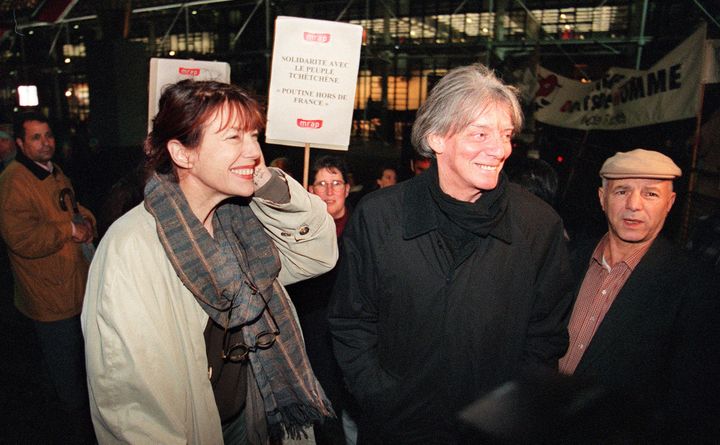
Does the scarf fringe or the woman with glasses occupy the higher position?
the woman with glasses

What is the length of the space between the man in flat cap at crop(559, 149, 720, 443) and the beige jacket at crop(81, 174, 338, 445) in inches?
58.3

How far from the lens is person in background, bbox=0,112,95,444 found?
3553mm

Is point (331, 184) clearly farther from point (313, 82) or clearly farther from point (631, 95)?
point (631, 95)

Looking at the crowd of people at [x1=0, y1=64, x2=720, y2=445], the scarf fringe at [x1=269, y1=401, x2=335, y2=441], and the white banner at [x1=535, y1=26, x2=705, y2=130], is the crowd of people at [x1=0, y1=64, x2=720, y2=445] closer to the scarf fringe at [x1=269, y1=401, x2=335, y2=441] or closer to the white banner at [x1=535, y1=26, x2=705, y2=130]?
the scarf fringe at [x1=269, y1=401, x2=335, y2=441]

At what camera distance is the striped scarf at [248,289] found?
69.5 inches

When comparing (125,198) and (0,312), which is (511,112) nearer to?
(125,198)

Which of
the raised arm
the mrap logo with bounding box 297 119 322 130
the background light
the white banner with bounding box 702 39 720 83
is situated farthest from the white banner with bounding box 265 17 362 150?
the background light

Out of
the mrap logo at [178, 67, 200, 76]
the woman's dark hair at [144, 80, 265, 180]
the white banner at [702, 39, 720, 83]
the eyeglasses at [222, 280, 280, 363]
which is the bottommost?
the eyeglasses at [222, 280, 280, 363]

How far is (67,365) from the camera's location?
3.80 metres

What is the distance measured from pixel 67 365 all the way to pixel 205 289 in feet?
8.96

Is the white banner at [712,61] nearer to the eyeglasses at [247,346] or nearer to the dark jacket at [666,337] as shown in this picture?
the dark jacket at [666,337]

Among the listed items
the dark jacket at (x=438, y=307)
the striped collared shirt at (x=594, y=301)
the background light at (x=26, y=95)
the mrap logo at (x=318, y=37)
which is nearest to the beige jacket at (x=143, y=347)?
the dark jacket at (x=438, y=307)

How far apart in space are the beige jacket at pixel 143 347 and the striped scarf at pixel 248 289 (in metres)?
0.06

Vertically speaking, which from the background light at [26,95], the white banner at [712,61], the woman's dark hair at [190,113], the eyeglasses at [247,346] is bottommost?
the eyeglasses at [247,346]
